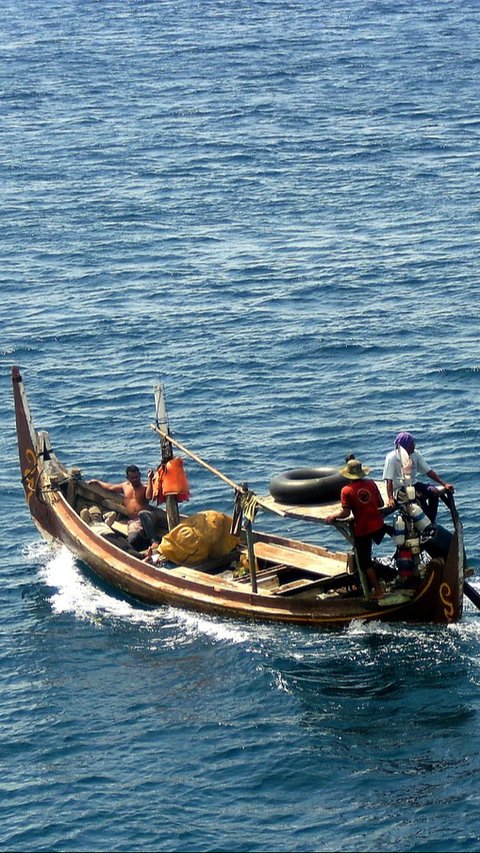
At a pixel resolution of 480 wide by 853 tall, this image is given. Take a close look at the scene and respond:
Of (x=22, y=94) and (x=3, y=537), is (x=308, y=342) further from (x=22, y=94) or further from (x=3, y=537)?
(x=22, y=94)

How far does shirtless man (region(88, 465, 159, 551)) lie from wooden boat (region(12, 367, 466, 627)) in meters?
0.35

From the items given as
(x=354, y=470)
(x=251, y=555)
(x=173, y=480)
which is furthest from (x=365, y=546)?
(x=173, y=480)

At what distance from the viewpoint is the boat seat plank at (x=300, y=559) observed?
94.2 feet

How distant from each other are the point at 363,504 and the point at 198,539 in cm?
515

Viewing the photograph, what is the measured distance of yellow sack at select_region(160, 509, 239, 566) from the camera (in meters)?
30.0

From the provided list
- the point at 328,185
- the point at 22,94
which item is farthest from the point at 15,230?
the point at 22,94

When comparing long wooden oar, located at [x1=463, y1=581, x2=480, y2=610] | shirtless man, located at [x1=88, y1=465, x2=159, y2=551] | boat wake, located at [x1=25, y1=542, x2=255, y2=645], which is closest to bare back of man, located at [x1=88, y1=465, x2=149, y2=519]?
shirtless man, located at [x1=88, y1=465, x2=159, y2=551]

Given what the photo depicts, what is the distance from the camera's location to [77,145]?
223ft

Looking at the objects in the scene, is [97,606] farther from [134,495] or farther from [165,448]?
[165,448]

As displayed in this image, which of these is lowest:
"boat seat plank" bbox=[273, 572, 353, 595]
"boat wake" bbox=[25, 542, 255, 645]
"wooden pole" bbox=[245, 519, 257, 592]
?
"boat wake" bbox=[25, 542, 255, 645]

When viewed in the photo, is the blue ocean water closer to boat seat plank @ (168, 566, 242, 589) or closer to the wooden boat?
the wooden boat

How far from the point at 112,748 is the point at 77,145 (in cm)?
4753

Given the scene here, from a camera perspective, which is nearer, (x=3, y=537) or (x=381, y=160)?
(x=3, y=537)

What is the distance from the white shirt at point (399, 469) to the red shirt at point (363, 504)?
0.34 metres
